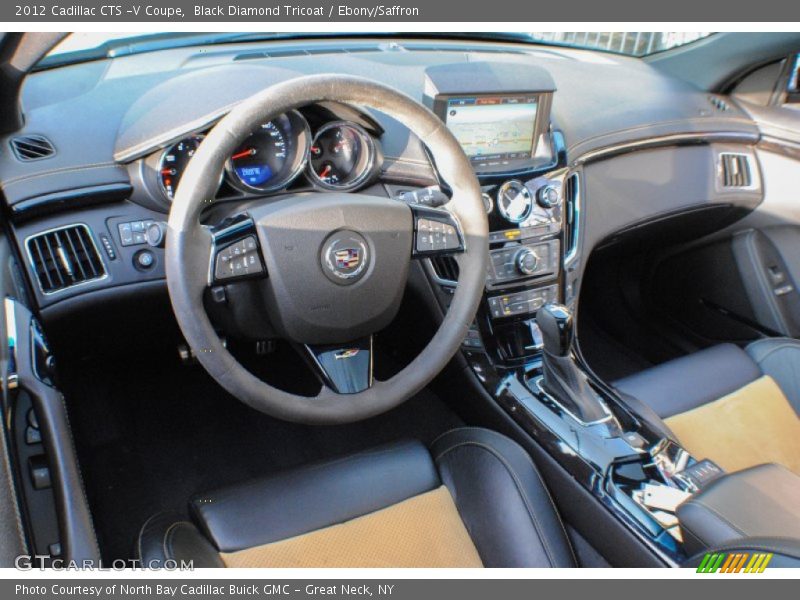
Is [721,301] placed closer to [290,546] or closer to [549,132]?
[549,132]

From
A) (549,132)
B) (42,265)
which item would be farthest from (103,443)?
(549,132)

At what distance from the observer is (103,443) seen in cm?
206

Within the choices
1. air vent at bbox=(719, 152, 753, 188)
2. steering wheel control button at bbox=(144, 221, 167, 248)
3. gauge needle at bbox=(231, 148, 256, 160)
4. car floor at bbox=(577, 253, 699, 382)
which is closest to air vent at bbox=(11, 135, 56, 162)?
steering wheel control button at bbox=(144, 221, 167, 248)

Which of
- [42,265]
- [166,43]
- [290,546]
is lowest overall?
[290,546]

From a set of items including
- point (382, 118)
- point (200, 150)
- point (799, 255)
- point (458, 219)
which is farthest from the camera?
point (799, 255)

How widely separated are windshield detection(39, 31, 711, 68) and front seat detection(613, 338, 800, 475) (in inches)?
43.3

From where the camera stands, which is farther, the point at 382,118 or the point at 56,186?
the point at 382,118

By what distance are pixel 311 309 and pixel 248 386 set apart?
0.61 feet

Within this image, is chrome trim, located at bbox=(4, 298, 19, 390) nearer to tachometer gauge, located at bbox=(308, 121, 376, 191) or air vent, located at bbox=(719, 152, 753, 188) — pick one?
tachometer gauge, located at bbox=(308, 121, 376, 191)

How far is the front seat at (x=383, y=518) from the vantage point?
1.26 meters

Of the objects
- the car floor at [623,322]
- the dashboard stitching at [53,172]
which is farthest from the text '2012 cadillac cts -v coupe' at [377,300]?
the car floor at [623,322]

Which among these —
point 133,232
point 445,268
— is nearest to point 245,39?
point 133,232

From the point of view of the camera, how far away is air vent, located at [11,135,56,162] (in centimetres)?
147

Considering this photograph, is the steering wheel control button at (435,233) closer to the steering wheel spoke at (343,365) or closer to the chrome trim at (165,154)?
the steering wheel spoke at (343,365)
